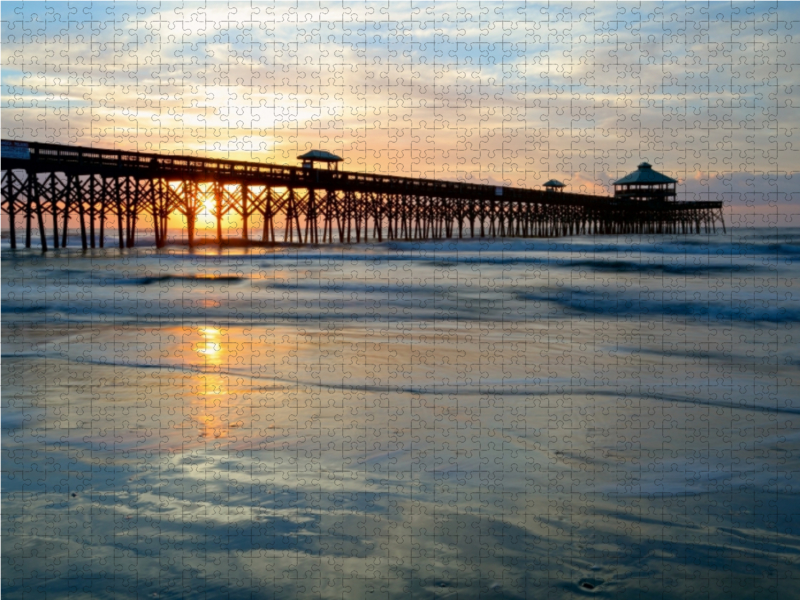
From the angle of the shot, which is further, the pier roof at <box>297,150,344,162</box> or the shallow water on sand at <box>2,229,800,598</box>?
the pier roof at <box>297,150,344,162</box>

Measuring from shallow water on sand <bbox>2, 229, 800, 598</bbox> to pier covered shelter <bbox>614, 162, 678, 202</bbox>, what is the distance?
6887 centimetres

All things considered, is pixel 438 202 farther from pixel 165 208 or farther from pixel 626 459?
pixel 626 459

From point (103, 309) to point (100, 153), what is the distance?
19.9 metres

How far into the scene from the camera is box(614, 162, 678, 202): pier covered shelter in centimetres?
7638

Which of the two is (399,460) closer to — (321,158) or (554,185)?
(321,158)

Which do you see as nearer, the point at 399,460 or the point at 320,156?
the point at 399,460

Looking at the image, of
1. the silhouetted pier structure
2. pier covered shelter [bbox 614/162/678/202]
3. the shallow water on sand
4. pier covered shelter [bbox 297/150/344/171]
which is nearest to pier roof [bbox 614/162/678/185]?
pier covered shelter [bbox 614/162/678/202]

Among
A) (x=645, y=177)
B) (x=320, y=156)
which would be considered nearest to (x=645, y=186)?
(x=645, y=177)

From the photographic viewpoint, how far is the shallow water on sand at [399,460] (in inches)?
137

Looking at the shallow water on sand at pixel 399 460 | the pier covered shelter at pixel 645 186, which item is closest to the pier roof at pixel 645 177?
the pier covered shelter at pixel 645 186

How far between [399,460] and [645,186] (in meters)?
77.5

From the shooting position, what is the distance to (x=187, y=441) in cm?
537

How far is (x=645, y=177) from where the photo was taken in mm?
77438

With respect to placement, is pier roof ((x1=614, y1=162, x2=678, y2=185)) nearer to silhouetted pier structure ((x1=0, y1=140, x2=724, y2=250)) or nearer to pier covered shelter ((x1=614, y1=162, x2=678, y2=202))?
pier covered shelter ((x1=614, y1=162, x2=678, y2=202))
